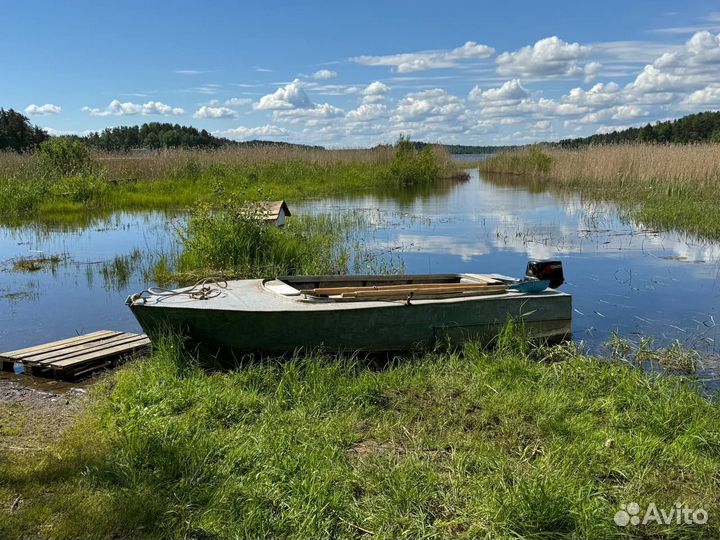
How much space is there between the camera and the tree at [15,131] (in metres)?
47.5

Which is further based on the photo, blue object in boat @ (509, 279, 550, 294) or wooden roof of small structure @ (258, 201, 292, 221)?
wooden roof of small structure @ (258, 201, 292, 221)

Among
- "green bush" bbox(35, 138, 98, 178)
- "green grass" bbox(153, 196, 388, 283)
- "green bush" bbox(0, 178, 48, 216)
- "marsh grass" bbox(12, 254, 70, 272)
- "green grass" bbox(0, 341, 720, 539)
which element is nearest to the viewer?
"green grass" bbox(0, 341, 720, 539)

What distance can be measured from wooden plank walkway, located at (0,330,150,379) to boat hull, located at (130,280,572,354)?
72 cm

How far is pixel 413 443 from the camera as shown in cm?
392

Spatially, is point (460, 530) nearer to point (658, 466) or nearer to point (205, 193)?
point (658, 466)

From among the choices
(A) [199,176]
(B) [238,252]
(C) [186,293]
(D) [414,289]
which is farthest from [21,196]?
(D) [414,289]

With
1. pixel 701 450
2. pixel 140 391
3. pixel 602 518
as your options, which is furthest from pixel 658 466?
pixel 140 391

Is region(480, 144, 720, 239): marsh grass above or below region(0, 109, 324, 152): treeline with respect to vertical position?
below

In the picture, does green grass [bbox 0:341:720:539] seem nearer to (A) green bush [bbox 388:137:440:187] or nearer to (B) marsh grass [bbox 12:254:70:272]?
(B) marsh grass [bbox 12:254:70:272]

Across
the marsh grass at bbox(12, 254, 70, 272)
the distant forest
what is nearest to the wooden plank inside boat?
the marsh grass at bbox(12, 254, 70, 272)

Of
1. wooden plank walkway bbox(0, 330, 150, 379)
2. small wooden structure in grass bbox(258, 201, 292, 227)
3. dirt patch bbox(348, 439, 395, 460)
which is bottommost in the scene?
dirt patch bbox(348, 439, 395, 460)

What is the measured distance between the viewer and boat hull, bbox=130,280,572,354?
530 cm

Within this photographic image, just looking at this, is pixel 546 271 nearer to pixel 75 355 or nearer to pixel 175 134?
pixel 75 355

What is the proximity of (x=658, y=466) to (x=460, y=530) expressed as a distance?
143cm
